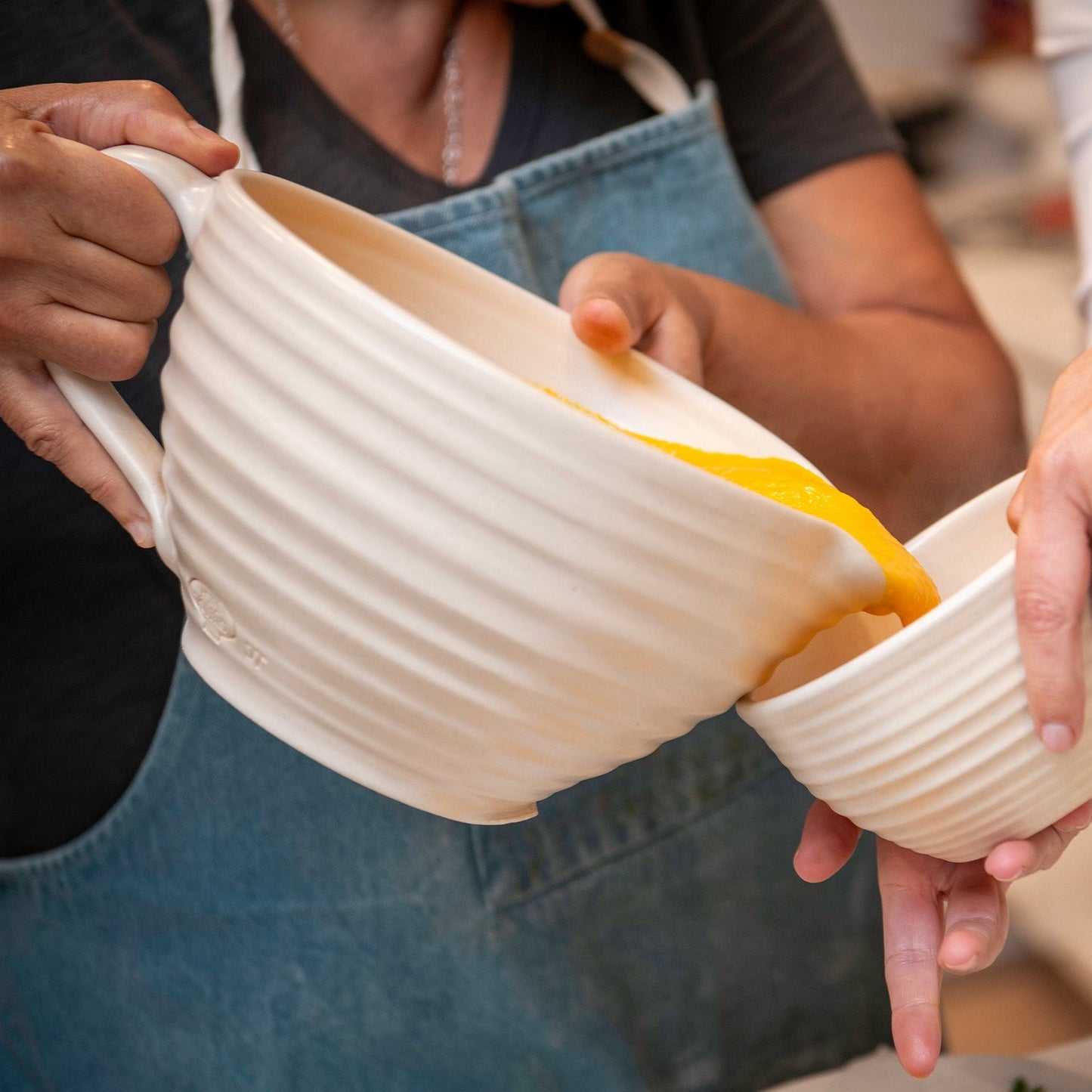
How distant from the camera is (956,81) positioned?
180cm

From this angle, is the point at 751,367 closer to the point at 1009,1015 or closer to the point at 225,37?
the point at 225,37

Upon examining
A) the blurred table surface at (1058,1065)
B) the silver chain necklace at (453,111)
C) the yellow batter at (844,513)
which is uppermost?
the silver chain necklace at (453,111)

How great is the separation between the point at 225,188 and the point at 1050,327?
4.36 feet

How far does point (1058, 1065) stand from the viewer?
0.49m

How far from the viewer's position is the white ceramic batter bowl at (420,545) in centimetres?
25

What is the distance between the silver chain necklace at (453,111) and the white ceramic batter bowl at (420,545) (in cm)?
26

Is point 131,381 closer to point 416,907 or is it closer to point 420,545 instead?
point 420,545

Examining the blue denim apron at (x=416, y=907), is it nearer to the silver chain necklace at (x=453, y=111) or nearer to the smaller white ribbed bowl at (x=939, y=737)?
the silver chain necklace at (x=453, y=111)

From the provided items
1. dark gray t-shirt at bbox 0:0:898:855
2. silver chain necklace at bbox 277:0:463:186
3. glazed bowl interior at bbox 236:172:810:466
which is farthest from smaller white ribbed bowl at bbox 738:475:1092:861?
silver chain necklace at bbox 277:0:463:186

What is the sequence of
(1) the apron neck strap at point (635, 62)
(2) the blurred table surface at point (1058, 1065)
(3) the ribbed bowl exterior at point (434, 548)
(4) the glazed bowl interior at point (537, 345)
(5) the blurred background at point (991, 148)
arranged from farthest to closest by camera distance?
(5) the blurred background at point (991, 148) < (1) the apron neck strap at point (635, 62) < (2) the blurred table surface at point (1058, 1065) < (4) the glazed bowl interior at point (537, 345) < (3) the ribbed bowl exterior at point (434, 548)

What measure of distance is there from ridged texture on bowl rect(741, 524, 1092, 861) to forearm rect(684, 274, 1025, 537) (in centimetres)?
16

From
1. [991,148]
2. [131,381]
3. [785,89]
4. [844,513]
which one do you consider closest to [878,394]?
[785,89]

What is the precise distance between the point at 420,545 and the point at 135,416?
0.43ft

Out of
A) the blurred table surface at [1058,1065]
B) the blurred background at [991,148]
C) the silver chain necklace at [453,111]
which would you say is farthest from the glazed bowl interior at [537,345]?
the blurred background at [991,148]
